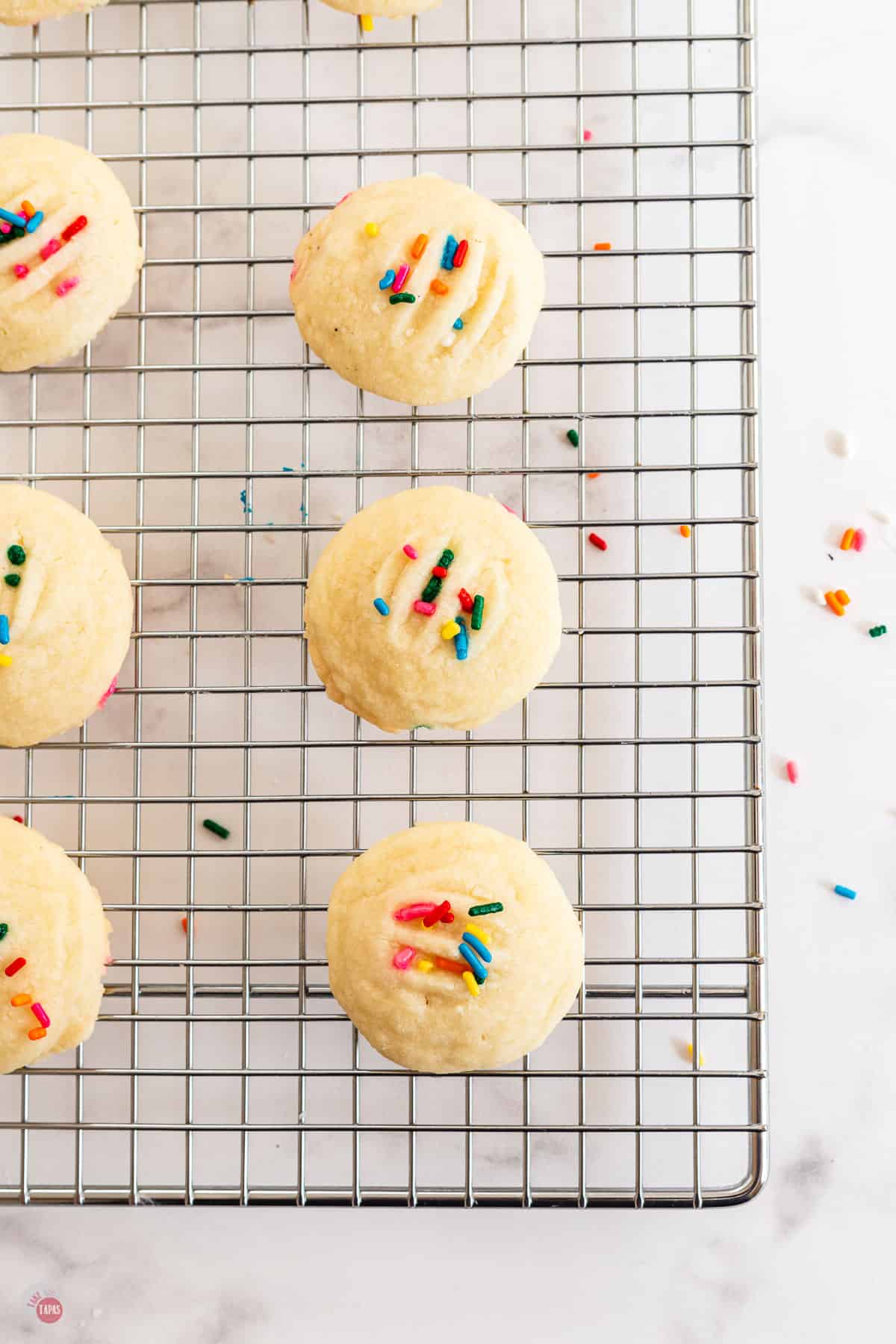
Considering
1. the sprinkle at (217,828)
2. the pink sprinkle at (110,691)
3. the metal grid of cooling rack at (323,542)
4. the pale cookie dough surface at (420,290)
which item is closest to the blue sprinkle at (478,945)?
the metal grid of cooling rack at (323,542)

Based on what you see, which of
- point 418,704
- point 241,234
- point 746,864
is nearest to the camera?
point 418,704

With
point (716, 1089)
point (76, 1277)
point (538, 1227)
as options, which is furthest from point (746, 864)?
point (76, 1277)

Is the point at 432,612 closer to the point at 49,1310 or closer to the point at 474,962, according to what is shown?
the point at 474,962

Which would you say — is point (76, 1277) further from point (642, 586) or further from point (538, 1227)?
point (642, 586)

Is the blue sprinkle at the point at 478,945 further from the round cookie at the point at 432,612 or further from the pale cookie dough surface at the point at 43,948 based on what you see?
the pale cookie dough surface at the point at 43,948

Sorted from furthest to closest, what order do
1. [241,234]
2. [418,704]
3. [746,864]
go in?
[241,234] → [746,864] → [418,704]

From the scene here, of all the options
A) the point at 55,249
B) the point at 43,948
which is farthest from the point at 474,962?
the point at 55,249
